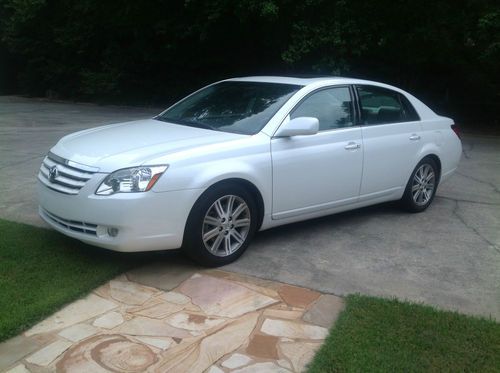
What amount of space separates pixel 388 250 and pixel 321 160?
1.04 meters

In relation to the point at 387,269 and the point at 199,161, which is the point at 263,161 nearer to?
the point at 199,161

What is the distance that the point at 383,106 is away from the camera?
6.26 meters

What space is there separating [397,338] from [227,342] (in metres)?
1.07

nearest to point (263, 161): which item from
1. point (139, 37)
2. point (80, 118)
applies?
point (80, 118)

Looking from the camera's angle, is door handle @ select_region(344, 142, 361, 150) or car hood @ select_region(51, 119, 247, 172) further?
door handle @ select_region(344, 142, 361, 150)

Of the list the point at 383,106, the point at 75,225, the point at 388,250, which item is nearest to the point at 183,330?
the point at 75,225

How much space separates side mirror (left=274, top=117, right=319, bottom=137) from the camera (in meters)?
4.99

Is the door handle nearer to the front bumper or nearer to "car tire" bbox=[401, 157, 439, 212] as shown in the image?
"car tire" bbox=[401, 157, 439, 212]

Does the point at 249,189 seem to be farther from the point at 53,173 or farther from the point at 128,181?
the point at 53,173

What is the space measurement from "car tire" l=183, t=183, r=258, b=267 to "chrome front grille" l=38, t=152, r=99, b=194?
87cm

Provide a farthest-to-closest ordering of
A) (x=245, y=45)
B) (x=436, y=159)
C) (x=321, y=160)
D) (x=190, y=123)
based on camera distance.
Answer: (x=245, y=45) → (x=436, y=159) → (x=190, y=123) → (x=321, y=160)

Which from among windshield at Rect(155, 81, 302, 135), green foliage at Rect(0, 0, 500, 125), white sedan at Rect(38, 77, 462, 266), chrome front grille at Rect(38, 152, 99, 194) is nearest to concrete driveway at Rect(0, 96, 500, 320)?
white sedan at Rect(38, 77, 462, 266)

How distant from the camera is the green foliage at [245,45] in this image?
42.8 feet

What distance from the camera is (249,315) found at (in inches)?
155
